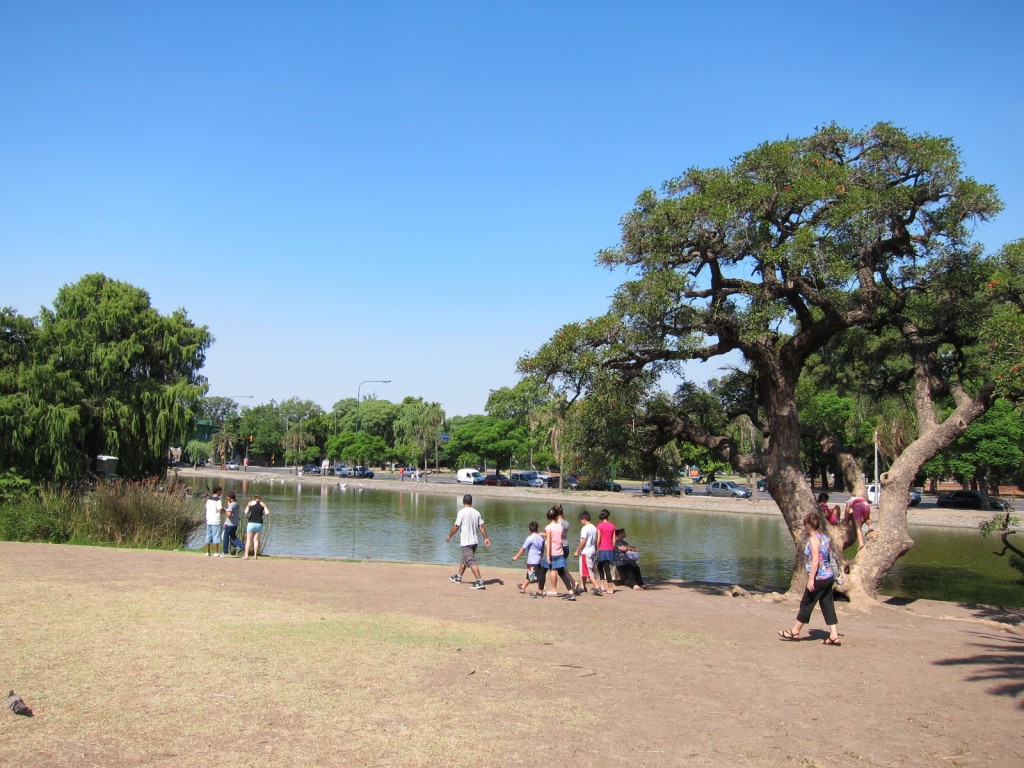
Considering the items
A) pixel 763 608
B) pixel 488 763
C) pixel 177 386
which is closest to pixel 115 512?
pixel 177 386

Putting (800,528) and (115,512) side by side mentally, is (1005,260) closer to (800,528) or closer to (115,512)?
(800,528)

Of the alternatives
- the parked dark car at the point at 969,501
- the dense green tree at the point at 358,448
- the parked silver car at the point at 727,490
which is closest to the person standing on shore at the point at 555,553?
the parked dark car at the point at 969,501

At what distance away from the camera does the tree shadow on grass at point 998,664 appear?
8375 mm

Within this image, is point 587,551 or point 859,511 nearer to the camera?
point 587,551

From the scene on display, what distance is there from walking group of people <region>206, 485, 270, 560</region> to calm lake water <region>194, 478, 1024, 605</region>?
384cm

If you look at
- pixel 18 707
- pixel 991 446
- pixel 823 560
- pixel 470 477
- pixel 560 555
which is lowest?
pixel 470 477

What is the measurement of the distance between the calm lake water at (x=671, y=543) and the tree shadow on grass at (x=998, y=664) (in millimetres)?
7530

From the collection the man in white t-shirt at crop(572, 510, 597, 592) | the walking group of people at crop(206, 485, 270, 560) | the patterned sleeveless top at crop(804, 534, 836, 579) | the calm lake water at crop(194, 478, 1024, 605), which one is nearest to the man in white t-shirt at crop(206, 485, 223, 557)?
the walking group of people at crop(206, 485, 270, 560)

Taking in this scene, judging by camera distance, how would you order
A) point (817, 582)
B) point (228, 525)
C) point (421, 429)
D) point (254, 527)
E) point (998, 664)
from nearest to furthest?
point (998, 664), point (817, 582), point (254, 527), point (228, 525), point (421, 429)

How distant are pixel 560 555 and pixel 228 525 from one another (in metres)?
8.99

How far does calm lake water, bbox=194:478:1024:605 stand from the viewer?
71.1 ft

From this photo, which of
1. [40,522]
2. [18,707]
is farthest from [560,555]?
[40,522]

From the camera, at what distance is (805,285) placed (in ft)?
50.3

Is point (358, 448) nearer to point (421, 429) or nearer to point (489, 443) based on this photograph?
point (421, 429)
